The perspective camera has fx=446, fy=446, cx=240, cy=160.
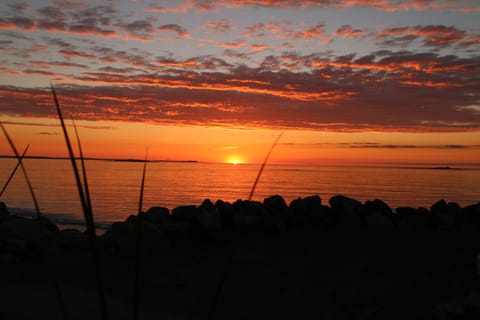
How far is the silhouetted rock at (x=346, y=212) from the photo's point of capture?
10.8m

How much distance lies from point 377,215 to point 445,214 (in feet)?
6.71

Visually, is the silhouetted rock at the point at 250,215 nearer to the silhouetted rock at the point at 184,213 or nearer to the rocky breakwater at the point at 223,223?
the rocky breakwater at the point at 223,223

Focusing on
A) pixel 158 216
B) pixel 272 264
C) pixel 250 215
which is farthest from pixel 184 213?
pixel 272 264

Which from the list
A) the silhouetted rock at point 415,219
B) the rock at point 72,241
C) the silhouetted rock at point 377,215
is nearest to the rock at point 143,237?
the rock at point 72,241

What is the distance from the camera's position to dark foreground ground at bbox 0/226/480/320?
6234mm

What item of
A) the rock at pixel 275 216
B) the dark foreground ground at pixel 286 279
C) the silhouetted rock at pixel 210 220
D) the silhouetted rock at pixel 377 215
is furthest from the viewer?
the silhouetted rock at pixel 377 215

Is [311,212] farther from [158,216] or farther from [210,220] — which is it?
[158,216]

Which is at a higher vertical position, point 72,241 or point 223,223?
point 223,223

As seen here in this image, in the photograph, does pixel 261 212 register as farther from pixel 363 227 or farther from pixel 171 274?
pixel 171 274

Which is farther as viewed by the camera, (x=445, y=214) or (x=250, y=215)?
(x=445, y=214)

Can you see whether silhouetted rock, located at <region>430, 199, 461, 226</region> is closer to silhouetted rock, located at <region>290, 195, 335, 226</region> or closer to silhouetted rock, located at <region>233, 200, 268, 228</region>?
silhouetted rock, located at <region>290, 195, 335, 226</region>

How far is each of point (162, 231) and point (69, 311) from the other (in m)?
4.03

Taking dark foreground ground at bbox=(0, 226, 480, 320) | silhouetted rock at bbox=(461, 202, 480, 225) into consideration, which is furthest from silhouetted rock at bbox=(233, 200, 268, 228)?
silhouetted rock at bbox=(461, 202, 480, 225)

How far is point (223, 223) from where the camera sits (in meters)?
10.4
